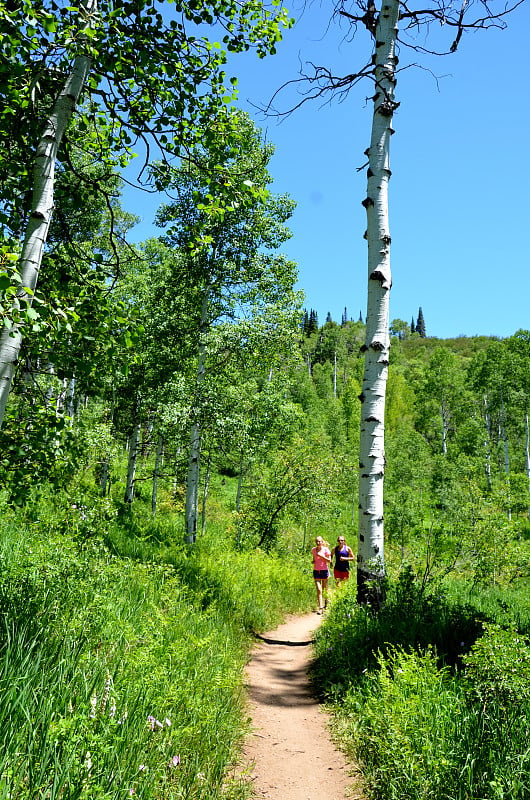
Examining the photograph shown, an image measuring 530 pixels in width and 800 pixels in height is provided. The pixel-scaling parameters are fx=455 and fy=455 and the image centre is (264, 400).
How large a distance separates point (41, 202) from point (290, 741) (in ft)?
17.2

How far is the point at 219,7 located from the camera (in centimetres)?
379

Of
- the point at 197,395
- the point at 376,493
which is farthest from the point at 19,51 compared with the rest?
the point at 197,395

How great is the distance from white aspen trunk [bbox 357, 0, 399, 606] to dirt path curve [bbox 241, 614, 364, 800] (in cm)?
151

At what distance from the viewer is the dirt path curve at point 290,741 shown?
3.72 metres

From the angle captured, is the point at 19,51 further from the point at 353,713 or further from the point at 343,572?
the point at 343,572

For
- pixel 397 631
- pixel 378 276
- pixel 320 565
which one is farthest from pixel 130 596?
pixel 320 565

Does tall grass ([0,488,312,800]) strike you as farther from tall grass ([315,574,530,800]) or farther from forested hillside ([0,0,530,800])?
tall grass ([315,574,530,800])

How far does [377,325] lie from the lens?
6.15 metres

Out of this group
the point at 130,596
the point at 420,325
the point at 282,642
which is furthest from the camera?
the point at 420,325

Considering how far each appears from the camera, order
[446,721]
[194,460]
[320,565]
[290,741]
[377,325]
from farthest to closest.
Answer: [194,460] → [320,565] → [377,325] → [290,741] → [446,721]

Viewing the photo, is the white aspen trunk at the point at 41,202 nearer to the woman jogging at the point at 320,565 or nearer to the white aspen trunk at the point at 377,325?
the white aspen trunk at the point at 377,325

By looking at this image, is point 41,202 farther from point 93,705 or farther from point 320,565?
point 320,565

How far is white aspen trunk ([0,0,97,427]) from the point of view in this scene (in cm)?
260

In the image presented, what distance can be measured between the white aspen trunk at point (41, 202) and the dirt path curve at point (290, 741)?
369 centimetres
